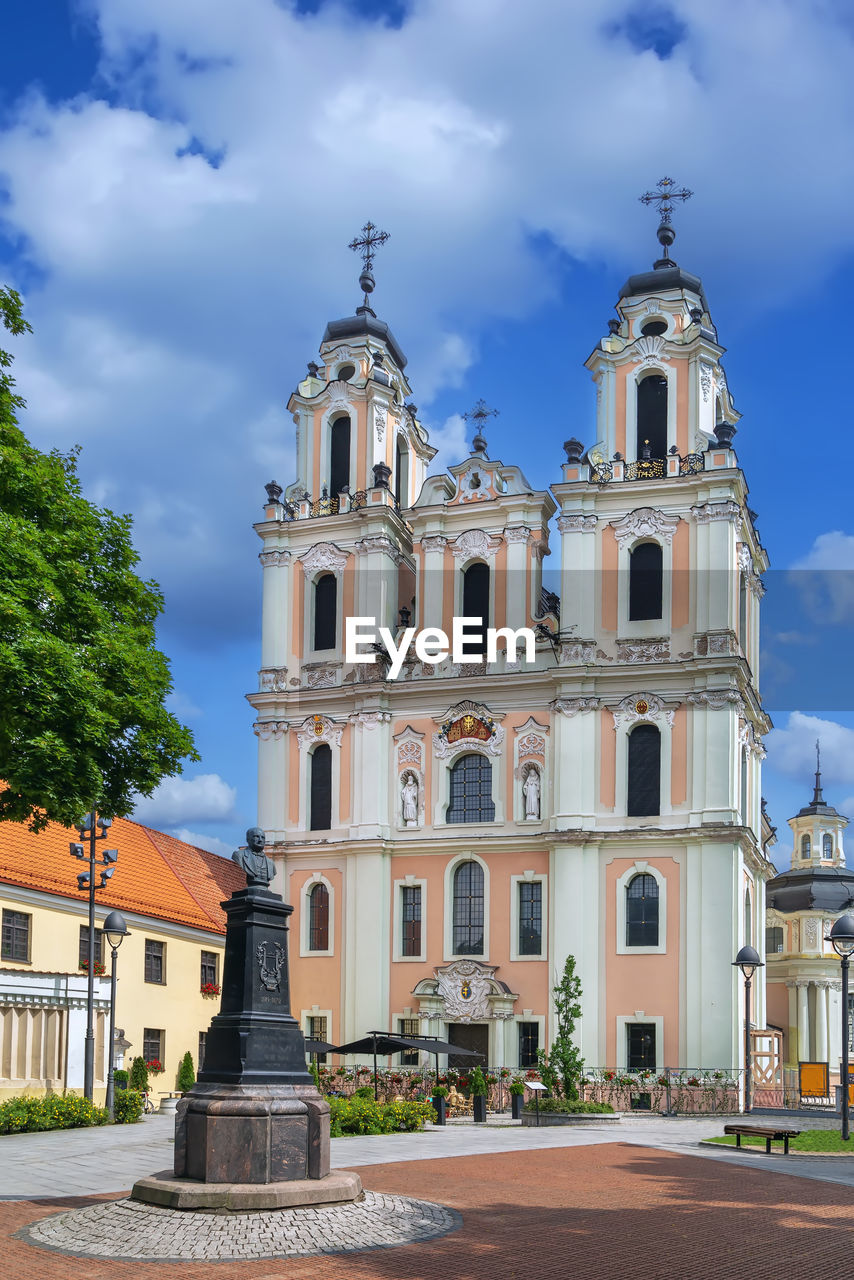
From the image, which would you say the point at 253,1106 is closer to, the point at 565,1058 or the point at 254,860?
the point at 254,860

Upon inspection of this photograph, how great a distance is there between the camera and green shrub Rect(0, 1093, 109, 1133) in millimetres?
26688

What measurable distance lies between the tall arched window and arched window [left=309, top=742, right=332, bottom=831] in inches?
595

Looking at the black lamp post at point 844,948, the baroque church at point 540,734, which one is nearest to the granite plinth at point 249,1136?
the black lamp post at point 844,948

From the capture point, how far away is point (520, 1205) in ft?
55.4

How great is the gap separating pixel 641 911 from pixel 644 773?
4331 mm

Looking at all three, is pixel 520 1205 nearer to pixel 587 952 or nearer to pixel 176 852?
pixel 587 952

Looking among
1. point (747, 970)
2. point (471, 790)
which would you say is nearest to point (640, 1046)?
point (747, 970)

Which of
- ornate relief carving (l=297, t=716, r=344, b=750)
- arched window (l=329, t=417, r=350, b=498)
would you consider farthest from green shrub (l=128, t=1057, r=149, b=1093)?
arched window (l=329, t=417, r=350, b=498)

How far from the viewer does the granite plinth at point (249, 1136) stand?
15336 mm

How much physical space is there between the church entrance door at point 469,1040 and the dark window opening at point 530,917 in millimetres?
2790

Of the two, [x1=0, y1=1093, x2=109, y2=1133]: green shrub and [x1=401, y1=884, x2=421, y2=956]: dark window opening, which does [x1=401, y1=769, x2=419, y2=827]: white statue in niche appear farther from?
[x1=0, y1=1093, x2=109, y2=1133]: green shrub

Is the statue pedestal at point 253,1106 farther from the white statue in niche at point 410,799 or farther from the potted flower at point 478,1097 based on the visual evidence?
the white statue in niche at point 410,799

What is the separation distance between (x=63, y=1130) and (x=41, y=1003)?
5720 millimetres

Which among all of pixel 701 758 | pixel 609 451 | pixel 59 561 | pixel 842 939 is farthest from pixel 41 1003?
pixel 609 451
